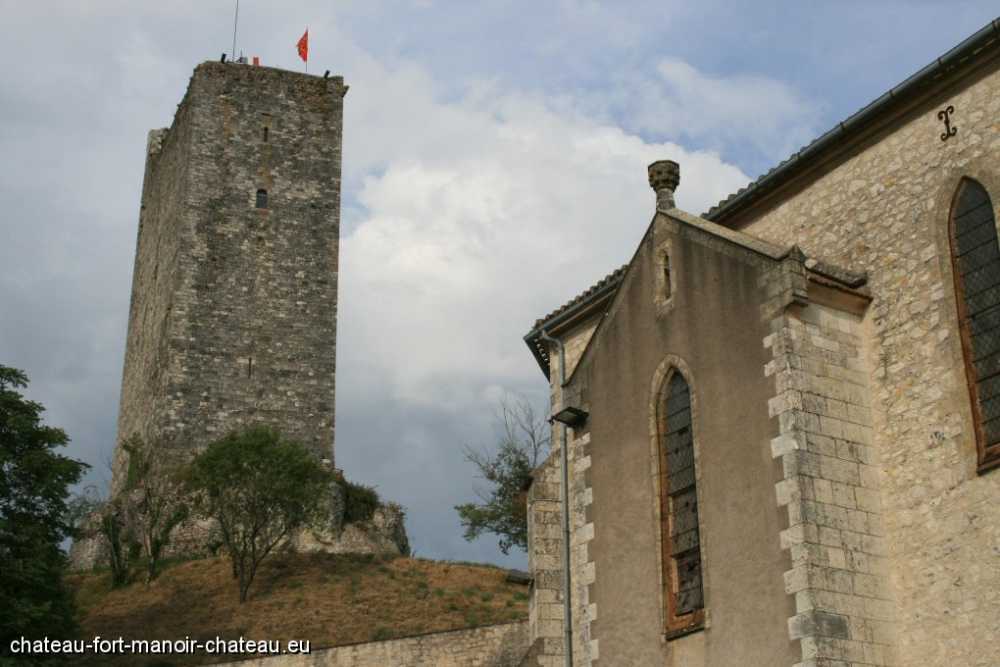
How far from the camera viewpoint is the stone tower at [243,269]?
1734 inches

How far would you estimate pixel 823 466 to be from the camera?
13.2m

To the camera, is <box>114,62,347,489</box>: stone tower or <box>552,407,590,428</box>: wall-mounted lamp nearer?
<box>552,407,590,428</box>: wall-mounted lamp

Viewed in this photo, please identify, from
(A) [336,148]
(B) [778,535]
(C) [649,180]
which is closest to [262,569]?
(A) [336,148]

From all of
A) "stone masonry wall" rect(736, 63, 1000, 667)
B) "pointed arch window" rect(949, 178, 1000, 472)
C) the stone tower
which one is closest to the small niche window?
"stone masonry wall" rect(736, 63, 1000, 667)

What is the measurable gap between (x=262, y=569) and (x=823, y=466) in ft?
87.9

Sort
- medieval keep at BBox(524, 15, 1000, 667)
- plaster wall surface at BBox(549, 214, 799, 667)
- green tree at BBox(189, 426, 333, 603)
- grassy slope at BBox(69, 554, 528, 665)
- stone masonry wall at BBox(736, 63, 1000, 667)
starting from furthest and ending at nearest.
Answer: green tree at BBox(189, 426, 333, 603), grassy slope at BBox(69, 554, 528, 665), plaster wall surface at BBox(549, 214, 799, 667), medieval keep at BBox(524, 15, 1000, 667), stone masonry wall at BBox(736, 63, 1000, 667)

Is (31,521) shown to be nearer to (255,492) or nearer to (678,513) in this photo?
(255,492)

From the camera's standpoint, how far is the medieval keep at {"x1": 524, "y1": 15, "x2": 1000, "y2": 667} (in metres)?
12.8

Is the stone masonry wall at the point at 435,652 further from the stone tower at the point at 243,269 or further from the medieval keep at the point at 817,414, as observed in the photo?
the stone tower at the point at 243,269

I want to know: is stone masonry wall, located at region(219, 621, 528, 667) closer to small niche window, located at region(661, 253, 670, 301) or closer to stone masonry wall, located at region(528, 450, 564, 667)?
stone masonry wall, located at region(528, 450, 564, 667)

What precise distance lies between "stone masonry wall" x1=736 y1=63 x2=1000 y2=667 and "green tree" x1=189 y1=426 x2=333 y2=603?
23.6 m

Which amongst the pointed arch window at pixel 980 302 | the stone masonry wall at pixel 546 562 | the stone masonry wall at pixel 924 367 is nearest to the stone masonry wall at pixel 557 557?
the stone masonry wall at pixel 546 562

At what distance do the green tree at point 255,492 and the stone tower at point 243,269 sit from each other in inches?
238

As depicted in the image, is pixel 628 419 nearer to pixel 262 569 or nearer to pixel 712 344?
pixel 712 344
